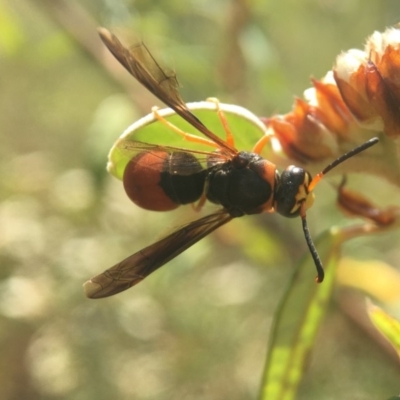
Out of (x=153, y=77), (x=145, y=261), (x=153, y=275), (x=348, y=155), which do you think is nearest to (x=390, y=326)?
(x=348, y=155)

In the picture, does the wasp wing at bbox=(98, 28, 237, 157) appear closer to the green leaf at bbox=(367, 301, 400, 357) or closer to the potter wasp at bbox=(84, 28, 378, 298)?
the potter wasp at bbox=(84, 28, 378, 298)

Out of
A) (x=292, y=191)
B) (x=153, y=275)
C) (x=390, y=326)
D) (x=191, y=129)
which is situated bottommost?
(x=153, y=275)

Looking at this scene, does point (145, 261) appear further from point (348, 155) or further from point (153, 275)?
point (153, 275)

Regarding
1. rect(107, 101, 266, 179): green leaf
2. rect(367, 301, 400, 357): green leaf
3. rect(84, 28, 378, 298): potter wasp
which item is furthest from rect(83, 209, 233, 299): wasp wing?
rect(367, 301, 400, 357): green leaf

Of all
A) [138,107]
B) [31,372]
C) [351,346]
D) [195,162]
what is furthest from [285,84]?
[31,372]

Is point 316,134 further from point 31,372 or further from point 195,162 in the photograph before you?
point 31,372

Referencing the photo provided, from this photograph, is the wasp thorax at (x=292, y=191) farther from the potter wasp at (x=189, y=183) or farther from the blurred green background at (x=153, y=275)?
the blurred green background at (x=153, y=275)
